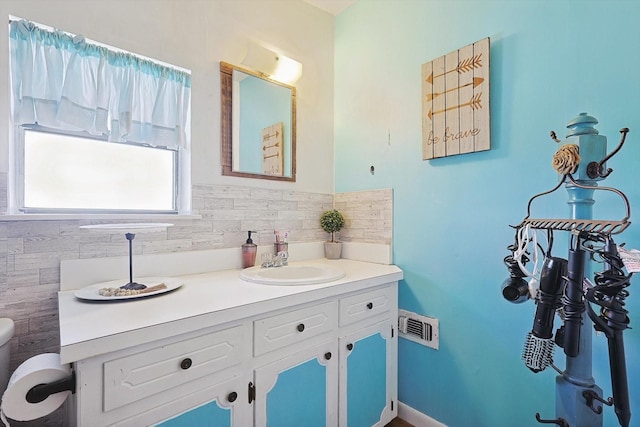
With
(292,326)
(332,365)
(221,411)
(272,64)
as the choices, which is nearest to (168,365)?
(221,411)

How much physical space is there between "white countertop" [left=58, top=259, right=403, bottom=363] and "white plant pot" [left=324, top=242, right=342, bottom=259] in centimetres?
55

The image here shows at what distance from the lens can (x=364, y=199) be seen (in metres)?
2.04

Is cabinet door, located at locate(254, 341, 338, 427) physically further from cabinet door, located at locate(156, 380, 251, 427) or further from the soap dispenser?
the soap dispenser

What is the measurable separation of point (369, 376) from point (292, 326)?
61 cm

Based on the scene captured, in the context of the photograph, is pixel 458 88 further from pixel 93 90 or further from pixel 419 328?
pixel 93 90

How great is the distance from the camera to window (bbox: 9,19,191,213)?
1238 mm

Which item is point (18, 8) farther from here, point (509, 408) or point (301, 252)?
point (509, 408)

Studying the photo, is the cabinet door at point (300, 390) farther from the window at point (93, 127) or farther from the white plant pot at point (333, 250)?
the window at point (93, 127)

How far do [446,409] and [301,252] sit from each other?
117cm

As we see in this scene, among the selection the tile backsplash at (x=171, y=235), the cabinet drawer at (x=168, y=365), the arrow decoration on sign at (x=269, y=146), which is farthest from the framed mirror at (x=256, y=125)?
the cabinet drawer at (x=168, y=365)

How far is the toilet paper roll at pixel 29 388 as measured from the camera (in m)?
0.79

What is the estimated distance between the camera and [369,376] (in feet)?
5.15

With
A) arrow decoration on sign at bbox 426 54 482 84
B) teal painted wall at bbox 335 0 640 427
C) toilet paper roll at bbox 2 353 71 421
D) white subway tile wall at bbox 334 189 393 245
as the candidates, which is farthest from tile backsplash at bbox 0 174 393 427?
arrow decoration on sign at bbox 426 54 482 84

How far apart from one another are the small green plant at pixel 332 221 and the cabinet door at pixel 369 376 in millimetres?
692
